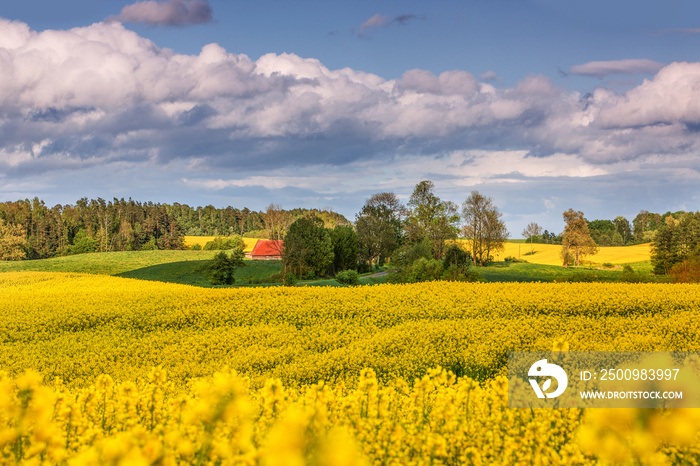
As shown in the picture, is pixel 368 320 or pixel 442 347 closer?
pixel 442 347

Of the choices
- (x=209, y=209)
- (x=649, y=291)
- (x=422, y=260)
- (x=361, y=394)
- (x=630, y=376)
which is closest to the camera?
(x=361, y=394)

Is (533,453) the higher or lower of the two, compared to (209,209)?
lower

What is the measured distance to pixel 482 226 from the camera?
59.6 meters

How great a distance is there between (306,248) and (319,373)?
37.1 metres

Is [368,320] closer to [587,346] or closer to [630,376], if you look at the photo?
[587,346]

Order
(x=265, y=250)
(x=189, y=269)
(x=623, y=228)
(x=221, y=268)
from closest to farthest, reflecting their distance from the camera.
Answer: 1. (x=221, y=268)
2. (x=189, y=269)
3. (x=265, y=250)
4. (x=623, y=228)

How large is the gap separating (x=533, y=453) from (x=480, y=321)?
26.2ft

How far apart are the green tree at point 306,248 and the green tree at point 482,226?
64.9 feet

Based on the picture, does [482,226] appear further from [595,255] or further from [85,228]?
[85,228]

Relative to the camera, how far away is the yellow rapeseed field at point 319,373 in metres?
3.64

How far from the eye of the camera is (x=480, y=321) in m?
12.5

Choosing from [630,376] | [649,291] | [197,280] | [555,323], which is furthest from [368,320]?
[197,280]

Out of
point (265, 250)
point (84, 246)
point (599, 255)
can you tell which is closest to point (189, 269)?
point (265, 250)

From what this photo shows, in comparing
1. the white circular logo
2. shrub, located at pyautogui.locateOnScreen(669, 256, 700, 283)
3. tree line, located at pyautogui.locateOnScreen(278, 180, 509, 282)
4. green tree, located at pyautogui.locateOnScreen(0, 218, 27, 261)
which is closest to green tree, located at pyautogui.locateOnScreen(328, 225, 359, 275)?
tree line, located at pyautogui.locateOnScreen(278, 180, 509, 282)
